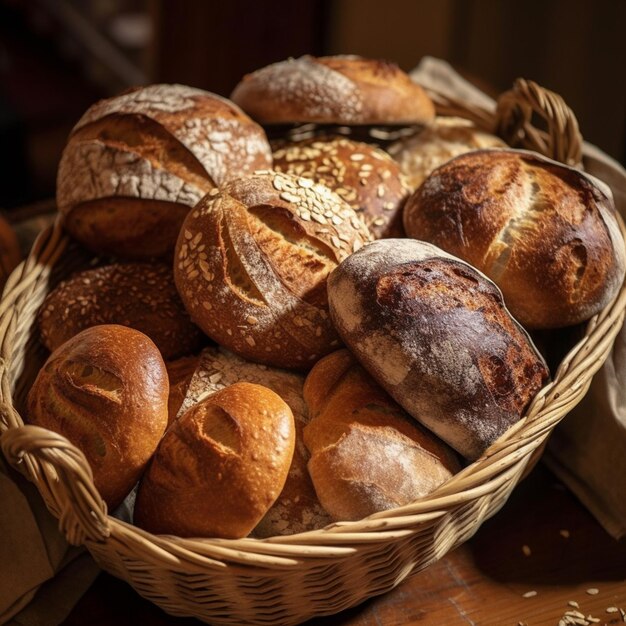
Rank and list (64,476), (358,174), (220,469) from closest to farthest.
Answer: (64,476), (220,469), (358,174)

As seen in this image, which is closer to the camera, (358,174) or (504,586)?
(504,586)

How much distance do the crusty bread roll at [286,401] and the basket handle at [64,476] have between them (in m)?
0.29

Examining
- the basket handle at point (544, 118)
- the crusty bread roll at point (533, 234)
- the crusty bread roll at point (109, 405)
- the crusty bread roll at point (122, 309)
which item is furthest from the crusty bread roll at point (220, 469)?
the basket handle at point (544, 118)

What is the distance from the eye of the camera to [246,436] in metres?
1.13

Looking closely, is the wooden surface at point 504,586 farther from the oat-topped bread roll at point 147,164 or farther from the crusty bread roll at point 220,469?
the oat-topped bread roll at point 147,164

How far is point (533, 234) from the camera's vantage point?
1452mm

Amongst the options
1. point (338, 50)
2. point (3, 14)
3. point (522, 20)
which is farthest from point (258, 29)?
point (3, 14)

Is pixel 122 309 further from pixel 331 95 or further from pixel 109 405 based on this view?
pixel 331 95

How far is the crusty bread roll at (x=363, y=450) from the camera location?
116cm

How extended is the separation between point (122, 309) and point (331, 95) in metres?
0.70

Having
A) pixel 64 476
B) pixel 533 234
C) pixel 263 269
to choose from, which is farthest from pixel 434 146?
pixel 64 476

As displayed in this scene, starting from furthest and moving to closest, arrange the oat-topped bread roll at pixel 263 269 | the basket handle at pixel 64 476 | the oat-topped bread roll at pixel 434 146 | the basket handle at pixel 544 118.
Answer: the oat-topped bread roll at pixel 434 146 < the basket handle at pixel 544 118 < the oat-topped bread roll at pixel 263 269 < the basket handle at pixel 64 476

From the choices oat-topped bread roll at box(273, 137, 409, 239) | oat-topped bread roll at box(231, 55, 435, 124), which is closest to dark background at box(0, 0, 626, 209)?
oat-topped bread roll at box(231, 55, 435, 124)

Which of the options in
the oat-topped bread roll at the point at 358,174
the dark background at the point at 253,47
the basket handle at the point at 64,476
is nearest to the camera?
the basket handle at the point at 64,476
